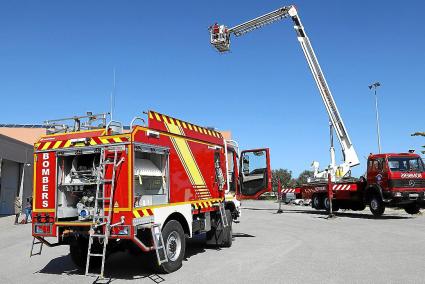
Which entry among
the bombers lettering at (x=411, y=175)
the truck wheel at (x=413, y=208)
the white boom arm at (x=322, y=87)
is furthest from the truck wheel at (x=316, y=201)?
the bombers lettering at (x=411, y=175)

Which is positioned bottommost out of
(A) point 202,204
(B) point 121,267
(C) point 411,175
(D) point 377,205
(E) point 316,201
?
(B) point 121,267

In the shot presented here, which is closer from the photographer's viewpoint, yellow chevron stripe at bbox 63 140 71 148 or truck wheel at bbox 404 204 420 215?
yellow chevron stripe at bbox 63 140 71 148

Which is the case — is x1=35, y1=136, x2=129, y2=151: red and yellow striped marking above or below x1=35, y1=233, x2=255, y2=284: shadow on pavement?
above

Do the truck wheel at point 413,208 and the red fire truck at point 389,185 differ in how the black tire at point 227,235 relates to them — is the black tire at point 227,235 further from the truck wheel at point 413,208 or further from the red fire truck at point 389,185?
the truck wheel at point 413,208

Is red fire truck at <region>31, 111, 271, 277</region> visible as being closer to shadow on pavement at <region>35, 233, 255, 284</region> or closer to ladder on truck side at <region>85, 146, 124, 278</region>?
ladder on truck side at <region>85, 146, 124, 278</region>

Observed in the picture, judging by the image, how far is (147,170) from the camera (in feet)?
25.7

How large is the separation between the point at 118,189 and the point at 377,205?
15.5 meters

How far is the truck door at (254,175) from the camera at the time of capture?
37.7 ft

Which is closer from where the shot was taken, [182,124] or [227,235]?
[182,124]

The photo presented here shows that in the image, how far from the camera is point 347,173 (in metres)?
23.8

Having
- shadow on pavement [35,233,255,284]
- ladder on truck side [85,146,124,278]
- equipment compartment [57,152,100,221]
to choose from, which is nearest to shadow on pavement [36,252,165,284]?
shadow on pavement [35,233,255,284]

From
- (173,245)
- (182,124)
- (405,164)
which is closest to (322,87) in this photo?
(405,164)

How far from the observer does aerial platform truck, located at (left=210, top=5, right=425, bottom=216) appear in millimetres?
18500

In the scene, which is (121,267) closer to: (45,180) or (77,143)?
(45,180)
